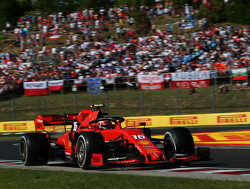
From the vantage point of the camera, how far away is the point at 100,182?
6301 mm

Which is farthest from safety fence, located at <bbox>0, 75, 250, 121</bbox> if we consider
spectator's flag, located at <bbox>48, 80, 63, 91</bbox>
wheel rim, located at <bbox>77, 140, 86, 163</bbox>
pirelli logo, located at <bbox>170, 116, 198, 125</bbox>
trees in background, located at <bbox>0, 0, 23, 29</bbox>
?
trees in background, located at <bbox>0, 0, 23, 29</bbox>

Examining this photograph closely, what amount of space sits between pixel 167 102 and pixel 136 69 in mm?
3709

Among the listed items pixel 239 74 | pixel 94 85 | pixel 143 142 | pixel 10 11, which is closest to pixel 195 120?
pixel 239 74

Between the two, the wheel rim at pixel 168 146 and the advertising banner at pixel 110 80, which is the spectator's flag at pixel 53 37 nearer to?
the advertising banner at pixel 110 80

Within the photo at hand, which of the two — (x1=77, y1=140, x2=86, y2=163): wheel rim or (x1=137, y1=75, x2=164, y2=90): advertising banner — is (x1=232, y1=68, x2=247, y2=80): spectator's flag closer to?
(x1=137, y1=75, x2=164, y2=90): advertising banner

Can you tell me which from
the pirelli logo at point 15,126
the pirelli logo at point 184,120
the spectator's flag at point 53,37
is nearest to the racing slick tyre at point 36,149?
the pirelli logo at point 184,120

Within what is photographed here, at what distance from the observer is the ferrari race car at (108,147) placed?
25.7 feet

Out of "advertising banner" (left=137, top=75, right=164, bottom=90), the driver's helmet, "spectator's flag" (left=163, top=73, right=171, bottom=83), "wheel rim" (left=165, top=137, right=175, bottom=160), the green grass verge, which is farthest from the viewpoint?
"advertising banner" (left=137, top=75, right=164, bottom=90)

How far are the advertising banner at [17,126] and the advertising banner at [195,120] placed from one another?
548 centimetres

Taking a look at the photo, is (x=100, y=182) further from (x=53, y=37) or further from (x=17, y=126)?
(x=53, y=37)

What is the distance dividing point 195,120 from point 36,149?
42.7 ft

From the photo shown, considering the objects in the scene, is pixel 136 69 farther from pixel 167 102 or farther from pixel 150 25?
pixel 150 25

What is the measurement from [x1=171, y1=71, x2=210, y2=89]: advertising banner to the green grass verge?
15.9 m

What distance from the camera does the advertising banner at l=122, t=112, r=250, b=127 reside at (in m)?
20.7
